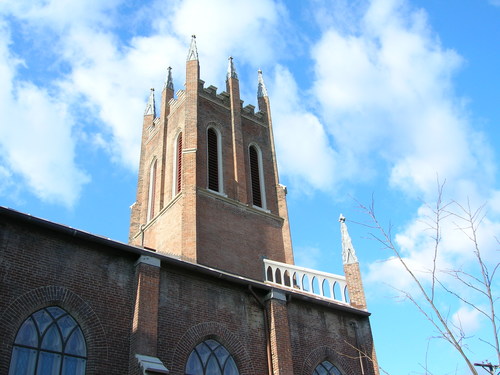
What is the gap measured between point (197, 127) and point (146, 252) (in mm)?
13010

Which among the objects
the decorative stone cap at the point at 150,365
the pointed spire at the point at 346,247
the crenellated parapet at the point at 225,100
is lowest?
the decorative stone cap at the point at 150,365

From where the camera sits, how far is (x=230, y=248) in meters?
24.0

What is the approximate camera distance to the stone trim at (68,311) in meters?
12.2

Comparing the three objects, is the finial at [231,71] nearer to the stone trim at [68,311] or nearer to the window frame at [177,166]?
the window frame at [177,166]

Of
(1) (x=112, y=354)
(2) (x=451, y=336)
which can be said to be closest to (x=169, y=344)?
(1) (x=112, y=354)

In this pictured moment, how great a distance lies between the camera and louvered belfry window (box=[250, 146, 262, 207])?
90.2ft

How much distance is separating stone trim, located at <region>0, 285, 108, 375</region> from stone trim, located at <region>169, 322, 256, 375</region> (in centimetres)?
213

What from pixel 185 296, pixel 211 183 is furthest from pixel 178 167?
pixel 185 296

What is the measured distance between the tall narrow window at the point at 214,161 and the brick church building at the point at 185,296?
0.07 metres

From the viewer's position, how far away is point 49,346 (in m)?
12.5

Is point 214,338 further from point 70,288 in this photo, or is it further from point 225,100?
point 225,100

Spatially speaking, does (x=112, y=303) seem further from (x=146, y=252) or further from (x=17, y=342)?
(x=17, y=342)

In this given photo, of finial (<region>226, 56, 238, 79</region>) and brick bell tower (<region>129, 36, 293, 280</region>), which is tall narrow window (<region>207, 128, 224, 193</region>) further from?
finial (<region>226, 56, 238, 79</region>)

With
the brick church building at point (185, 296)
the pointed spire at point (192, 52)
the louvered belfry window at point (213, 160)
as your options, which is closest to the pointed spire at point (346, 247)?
the brick church building at point (185, 296)
